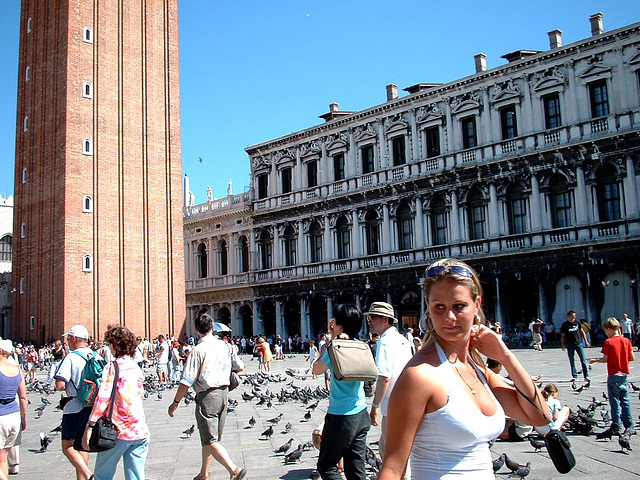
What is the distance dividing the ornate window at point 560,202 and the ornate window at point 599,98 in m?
2.82

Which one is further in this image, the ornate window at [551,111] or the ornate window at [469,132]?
the ornate window at [469,132]

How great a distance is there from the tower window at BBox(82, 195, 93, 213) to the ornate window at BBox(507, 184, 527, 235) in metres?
18.4

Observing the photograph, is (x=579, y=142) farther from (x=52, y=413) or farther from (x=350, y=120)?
(x=52, y=413)

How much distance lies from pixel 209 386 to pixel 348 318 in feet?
5.21

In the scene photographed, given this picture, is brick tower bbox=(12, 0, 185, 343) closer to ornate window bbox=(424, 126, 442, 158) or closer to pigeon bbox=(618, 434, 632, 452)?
ornate window bbox=(424, 126, 442, 158)

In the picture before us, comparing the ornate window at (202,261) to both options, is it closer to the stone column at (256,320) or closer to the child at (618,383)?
the stone column at (256,320)

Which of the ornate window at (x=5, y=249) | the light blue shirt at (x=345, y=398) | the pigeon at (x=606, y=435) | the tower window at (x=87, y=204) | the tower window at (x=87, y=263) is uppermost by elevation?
the ornate window at (x=5, y=249)

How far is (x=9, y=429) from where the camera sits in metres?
6.00

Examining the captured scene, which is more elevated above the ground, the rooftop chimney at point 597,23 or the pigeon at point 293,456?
the rooftop chimney at point 597,23

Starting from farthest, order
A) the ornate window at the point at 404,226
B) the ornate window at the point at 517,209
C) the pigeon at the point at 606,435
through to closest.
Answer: the ornate window at the point at 404,226
the ornate window at the point at 517,209
the pigeon at the point at 606,435

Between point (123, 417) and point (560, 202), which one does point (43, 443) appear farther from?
point (560, 202)

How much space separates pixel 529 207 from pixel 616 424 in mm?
21871

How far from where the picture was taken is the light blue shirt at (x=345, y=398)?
199 inches

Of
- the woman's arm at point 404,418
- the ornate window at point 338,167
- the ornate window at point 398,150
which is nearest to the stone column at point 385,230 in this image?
the ornate window at point 398,150
